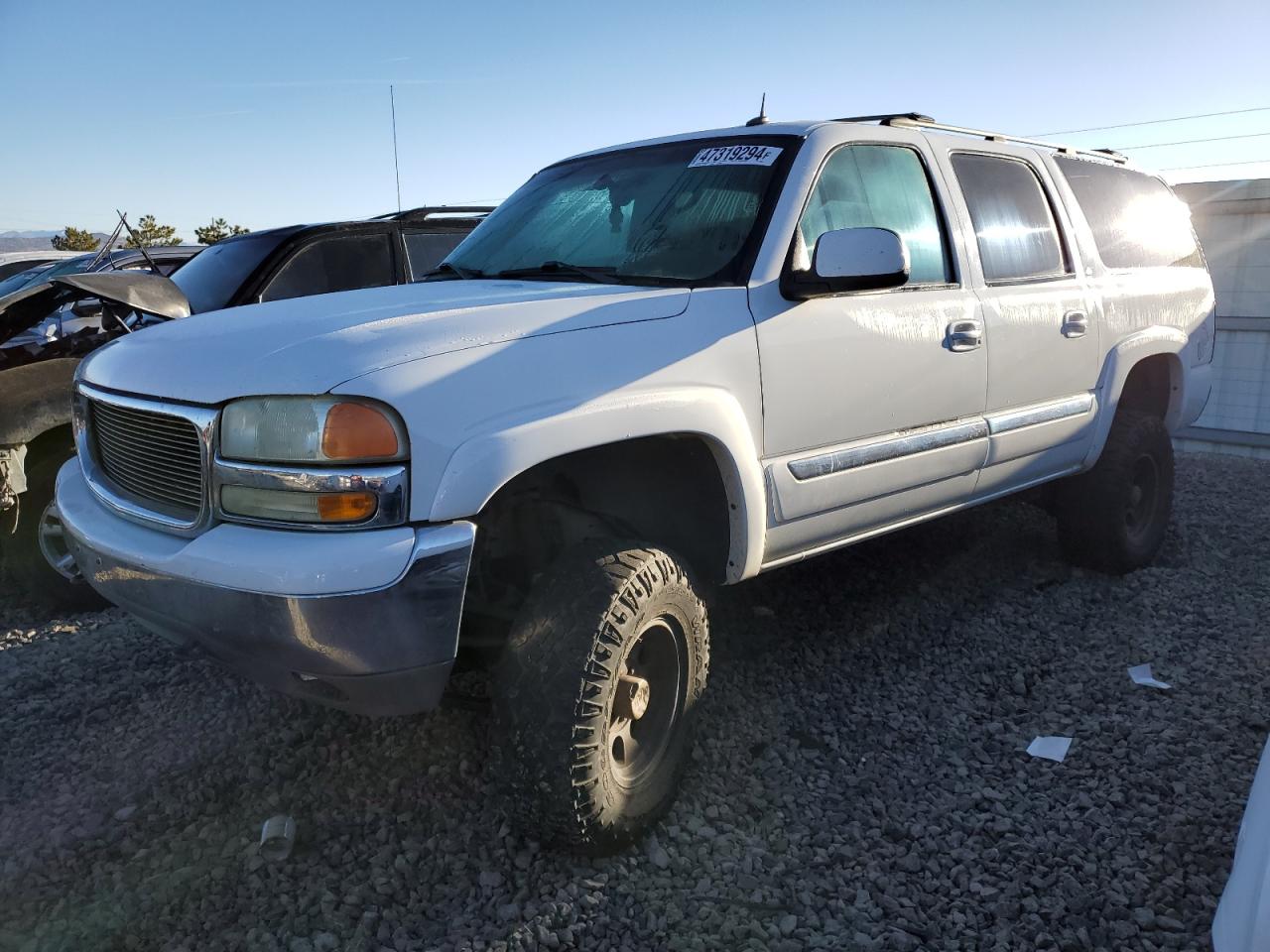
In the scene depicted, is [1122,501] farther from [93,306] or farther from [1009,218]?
[93,306]

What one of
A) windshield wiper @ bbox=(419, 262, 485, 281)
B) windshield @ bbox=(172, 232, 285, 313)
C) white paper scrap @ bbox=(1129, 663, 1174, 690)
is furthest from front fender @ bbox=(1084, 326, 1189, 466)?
windshield @ bbox=(172, 232, 285, 313)

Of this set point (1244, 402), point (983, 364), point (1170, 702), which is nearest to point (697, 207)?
point (983, 364)

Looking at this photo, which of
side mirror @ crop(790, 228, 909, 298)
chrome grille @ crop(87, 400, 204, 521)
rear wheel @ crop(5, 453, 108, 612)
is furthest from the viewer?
rear wheel @ crop(5, 453, 108, 612)

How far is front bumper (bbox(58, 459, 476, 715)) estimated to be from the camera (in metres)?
2.05

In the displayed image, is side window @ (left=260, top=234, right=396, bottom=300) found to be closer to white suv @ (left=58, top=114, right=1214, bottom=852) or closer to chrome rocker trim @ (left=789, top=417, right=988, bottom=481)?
white suv @ (left=58, top=114, right=1214, bottom=852)

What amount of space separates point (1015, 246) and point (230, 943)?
3602 mm

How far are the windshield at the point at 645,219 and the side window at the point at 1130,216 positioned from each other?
202cm

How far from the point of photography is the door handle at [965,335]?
347cm

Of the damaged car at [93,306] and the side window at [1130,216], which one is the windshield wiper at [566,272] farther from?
the side window at [1130,216]

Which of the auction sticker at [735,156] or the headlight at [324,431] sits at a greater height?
the auction sticker at [735,156]

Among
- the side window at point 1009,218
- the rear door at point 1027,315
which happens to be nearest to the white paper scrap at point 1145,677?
the rear door at point 1027,315

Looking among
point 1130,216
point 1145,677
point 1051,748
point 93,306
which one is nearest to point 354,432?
point 1051,748

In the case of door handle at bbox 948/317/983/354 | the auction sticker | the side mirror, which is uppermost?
the auction sticker

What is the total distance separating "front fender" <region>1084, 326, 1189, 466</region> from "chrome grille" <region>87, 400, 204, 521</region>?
3.73 m
